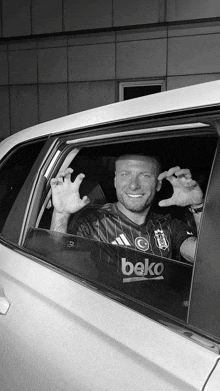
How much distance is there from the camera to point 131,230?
2.17 m

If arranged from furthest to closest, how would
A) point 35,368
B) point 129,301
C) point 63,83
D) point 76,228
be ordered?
point 63,83 → point 76,228 → point 35,368 → point 129,301

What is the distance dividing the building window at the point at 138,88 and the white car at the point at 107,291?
10287 millimetres

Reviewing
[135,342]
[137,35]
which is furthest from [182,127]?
[137,35]

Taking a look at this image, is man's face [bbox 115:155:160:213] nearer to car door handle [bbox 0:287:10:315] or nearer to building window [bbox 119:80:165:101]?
car door handle [bbox 0:287:10:315]

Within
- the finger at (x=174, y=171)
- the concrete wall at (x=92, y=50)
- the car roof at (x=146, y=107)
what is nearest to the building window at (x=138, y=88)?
the concrete wall at (x=92, y=50)

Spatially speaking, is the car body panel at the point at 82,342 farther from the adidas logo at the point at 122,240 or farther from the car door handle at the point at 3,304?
the adidas logo at the point at 122,240

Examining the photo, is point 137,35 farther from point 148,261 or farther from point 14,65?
point 148,261

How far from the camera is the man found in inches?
71.1

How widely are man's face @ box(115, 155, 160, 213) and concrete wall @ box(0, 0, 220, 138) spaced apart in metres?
9.49

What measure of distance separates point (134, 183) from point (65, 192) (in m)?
0.41

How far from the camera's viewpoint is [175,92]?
1.39 metres

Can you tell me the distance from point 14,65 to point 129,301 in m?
13.2

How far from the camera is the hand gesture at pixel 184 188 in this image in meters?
1.74

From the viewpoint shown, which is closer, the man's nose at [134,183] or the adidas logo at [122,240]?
the adidas logo at [122,240]
